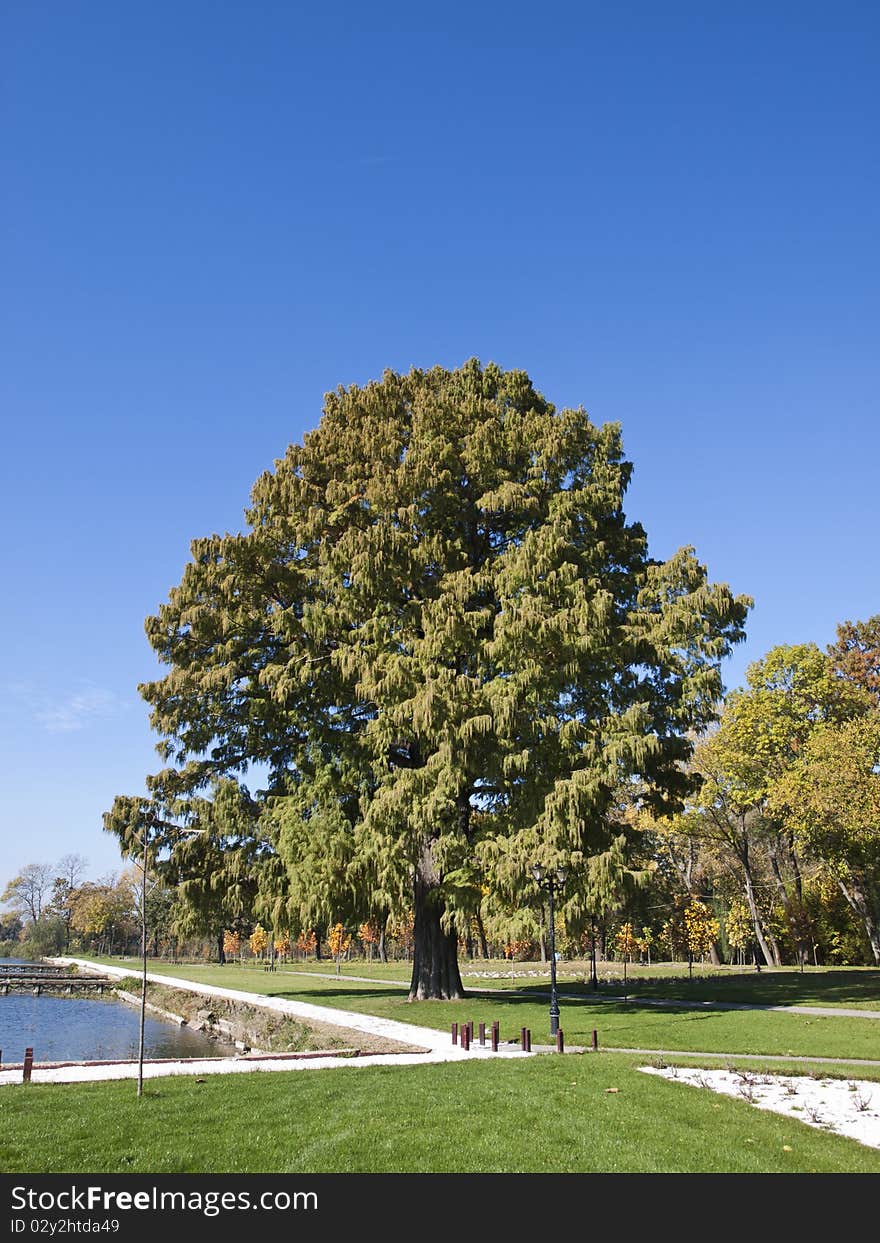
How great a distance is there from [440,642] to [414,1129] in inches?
575

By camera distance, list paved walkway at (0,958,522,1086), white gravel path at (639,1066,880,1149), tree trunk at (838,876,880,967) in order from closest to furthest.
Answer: white gravel path at (639,1066,880,1149)
paved walkway at (0,958,522,1086)
tree trunk at (838,876,880,967)

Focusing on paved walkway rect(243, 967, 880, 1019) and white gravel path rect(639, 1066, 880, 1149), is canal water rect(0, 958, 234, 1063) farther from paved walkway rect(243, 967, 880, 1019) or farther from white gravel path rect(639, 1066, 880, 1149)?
white gravel path rect(639, 1066, 880, 1149)

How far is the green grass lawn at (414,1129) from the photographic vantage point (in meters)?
7.93

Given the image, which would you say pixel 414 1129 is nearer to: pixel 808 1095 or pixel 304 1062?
pixel 808 1095

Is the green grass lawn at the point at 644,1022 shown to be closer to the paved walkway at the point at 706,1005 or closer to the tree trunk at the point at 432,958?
the paved walkway at the point at 706,1005

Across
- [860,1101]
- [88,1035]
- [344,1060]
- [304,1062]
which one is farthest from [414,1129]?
[88,1035]

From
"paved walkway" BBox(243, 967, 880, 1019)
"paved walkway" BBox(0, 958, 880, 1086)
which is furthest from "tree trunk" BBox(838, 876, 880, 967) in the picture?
"paved walkway" BBox(0, 958, 880, 1086)

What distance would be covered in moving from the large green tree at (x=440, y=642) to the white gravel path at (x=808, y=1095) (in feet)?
23.3

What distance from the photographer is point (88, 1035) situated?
28.7m

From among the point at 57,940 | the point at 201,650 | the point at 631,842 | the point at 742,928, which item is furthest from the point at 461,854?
the point at 57,940

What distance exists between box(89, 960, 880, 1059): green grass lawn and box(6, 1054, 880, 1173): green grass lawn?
16.7 ft

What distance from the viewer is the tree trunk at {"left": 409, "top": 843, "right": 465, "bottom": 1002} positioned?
→ 2572cm

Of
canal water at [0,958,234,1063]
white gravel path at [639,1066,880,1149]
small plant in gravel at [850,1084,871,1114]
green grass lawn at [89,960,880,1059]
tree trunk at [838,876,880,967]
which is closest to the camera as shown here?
white gravel path at [639,1066,880,1149]
